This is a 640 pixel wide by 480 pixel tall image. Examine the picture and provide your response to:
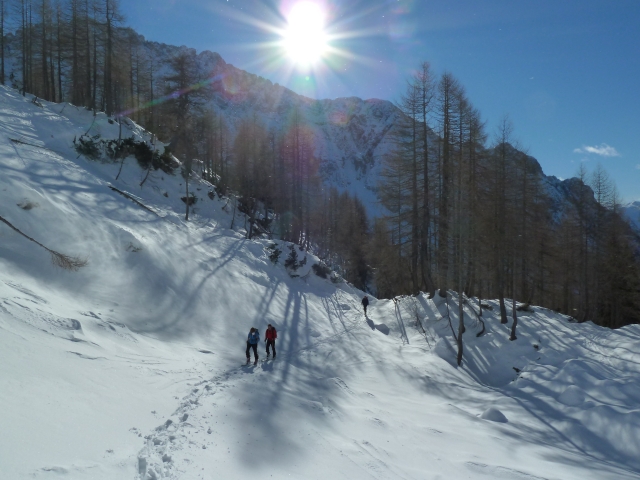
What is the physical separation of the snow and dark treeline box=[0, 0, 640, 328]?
393 cm

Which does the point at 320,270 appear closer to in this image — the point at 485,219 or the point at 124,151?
the point at 485,219


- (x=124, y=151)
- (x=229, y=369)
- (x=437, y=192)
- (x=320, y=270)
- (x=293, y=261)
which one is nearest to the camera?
(x=229, y=369)

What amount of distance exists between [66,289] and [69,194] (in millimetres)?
8126

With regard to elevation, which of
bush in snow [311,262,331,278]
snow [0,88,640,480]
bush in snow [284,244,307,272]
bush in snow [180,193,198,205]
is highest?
bush in snow [180,193,198,205]

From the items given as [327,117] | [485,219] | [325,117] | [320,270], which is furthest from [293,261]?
[327,117]

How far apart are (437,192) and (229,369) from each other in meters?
18.4

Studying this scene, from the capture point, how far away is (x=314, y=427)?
8031mm

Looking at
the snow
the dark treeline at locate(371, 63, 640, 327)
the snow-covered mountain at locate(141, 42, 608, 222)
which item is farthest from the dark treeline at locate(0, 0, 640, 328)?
the snow-covered mountain at locate(141, 42, 608, 222)

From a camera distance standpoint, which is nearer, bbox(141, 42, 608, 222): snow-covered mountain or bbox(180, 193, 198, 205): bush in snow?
bbox(180, 193, 198, 205): bush in snow

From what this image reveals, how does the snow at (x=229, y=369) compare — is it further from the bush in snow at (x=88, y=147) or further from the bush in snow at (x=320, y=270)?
the bush in snow at (x=320, y=270)

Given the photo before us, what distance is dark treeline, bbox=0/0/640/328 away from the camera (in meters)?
20.3

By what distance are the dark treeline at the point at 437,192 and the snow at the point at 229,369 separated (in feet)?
12.9

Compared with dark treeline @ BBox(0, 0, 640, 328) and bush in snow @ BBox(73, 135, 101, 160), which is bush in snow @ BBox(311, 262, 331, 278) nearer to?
dark treeline @ BBox(0, 0, 640, 328)

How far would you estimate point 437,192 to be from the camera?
24.3m
